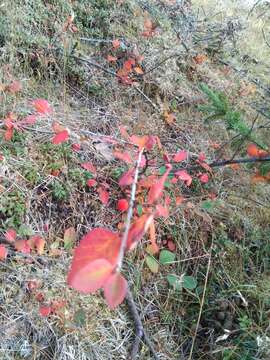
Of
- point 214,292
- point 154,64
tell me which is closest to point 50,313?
point 214,292

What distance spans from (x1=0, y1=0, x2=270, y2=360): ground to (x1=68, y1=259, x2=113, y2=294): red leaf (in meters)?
1.01

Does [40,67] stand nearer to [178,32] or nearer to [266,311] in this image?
[178,32]

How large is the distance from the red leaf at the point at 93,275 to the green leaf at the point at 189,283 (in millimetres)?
1312

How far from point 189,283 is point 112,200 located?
50 cm

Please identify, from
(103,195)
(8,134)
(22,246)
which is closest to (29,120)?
(8,134)

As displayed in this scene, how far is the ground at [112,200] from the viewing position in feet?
5.51

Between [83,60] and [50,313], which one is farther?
[83,60]

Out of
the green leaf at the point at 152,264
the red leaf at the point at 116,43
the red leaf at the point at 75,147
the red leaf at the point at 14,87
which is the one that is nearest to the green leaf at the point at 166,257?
the green leaf at the point at 152,264

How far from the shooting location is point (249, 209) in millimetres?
2314

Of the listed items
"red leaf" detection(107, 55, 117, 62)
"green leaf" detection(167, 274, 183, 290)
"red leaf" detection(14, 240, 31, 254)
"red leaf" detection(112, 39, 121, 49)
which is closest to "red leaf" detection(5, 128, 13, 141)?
"red leaf" detection(14, 240, 31, 254)

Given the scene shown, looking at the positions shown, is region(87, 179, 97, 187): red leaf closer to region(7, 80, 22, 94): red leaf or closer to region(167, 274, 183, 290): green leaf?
region(167, 274, 183, 290): green leaf

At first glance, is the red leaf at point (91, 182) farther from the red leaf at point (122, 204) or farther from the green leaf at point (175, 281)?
the green leaf at point (175, 281)

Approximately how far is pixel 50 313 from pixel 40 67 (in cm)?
146

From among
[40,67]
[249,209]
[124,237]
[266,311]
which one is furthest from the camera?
[40,67]
